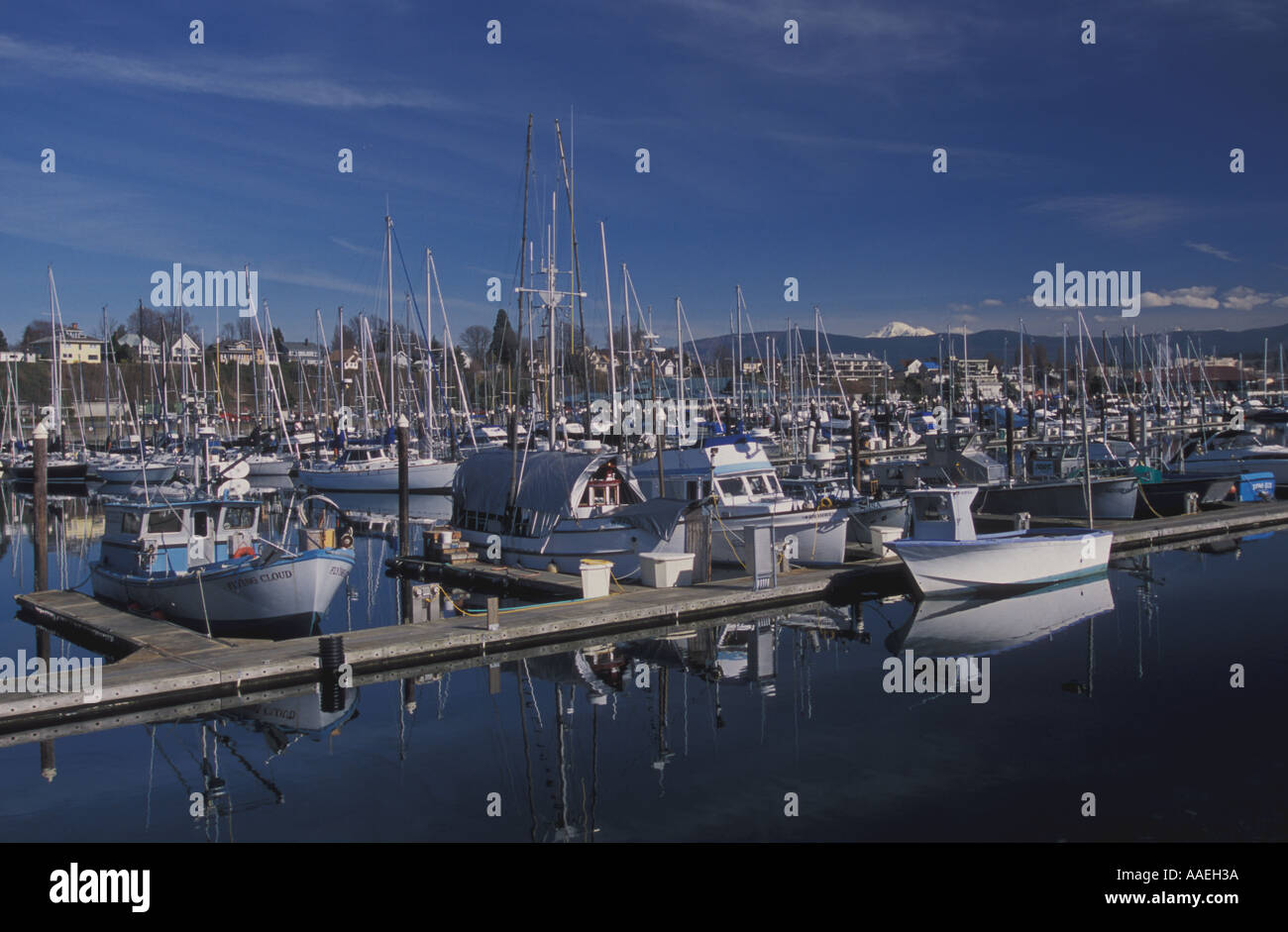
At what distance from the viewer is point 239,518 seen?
26.6 m

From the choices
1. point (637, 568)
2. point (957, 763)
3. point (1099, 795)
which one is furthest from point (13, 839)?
point (637, 568)

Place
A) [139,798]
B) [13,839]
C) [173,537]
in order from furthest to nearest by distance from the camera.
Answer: [173,537], [139,798], [13,839]

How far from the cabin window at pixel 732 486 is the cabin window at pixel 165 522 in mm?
14866

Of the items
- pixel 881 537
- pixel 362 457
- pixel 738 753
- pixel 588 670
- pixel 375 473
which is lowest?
pixel 738 753

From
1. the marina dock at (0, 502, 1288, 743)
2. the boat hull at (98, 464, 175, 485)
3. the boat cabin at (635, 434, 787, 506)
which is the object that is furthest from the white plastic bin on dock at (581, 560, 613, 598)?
the boat hull at (98, 464, 175, 485)

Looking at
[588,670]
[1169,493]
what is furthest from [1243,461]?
[588,670]

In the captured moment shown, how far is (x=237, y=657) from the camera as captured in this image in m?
18.5

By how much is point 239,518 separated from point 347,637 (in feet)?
26.2

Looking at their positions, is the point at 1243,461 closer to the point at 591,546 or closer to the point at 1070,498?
the point at 1070,498

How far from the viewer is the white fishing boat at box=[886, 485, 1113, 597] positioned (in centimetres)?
2561

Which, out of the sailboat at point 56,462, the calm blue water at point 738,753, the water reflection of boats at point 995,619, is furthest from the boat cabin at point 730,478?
the sailboat at point 56,462

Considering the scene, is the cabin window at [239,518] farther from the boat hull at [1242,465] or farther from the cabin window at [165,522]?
the boat hull at [1242,465]
